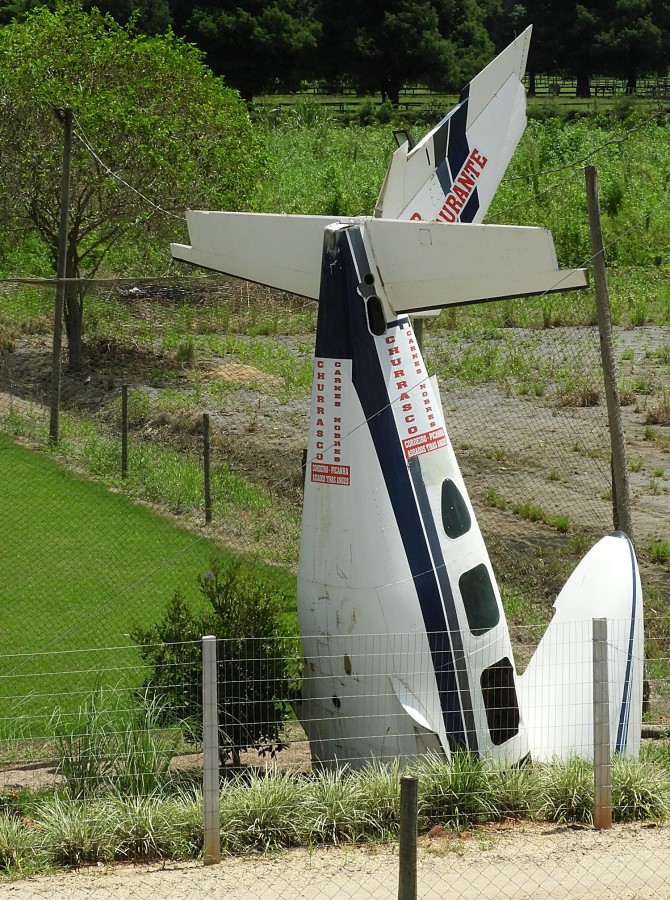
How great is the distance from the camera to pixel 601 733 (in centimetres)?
715

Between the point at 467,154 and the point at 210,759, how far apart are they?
176 inches

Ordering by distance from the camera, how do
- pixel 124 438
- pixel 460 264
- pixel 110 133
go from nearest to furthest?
pixel 460 264 → pixel 124 438 → pixel 110 133

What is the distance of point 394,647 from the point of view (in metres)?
7.44

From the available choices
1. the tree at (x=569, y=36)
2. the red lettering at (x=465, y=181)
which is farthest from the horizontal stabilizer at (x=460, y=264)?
the tree at (x=569, y=36)

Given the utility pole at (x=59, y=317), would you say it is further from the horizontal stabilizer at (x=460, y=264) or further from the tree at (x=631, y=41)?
the tree at (x=631, y=41)

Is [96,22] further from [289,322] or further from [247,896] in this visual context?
[247,896]

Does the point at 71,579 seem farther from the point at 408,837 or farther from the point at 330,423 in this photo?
the point at 408,837

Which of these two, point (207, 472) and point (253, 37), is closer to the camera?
point (207, 472)

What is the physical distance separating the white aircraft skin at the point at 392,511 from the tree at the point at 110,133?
11.0 m

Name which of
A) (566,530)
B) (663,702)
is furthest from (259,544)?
(663,702)

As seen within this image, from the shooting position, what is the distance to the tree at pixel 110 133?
18.3 metres

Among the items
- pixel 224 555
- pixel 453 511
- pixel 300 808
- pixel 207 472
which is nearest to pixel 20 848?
pixel 300 808

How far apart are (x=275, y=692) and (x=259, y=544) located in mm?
5033

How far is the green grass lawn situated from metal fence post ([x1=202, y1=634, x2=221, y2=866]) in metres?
2.47
